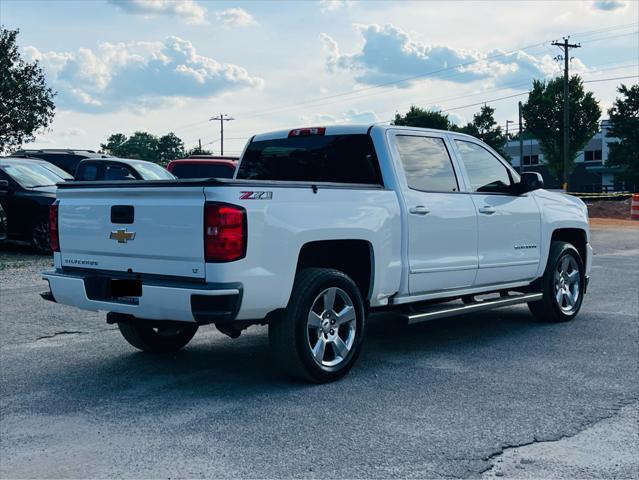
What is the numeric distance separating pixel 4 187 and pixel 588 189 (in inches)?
3103

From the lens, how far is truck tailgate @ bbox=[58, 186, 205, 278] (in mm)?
5254

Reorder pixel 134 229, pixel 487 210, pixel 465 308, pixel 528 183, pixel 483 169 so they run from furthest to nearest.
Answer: pixel 528 183
pixel 483 169
pixel 487 210
pixel 465 308
pixel 134 229

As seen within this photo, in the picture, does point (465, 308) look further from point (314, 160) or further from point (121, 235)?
point (121, 235)

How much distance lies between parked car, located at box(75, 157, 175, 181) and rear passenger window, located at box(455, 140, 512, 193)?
9.42 meters

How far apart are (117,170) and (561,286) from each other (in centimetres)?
1054

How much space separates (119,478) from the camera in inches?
154

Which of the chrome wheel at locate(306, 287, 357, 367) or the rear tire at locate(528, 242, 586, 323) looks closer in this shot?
the chrome wheel at locate(306, 287, 357, 367)

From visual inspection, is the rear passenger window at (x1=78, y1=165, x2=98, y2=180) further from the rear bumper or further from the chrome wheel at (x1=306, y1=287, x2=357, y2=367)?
the chrome wheel at (x1=306, y1=287, x2=357, y2=367)

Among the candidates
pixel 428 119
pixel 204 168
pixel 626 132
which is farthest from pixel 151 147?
pixel 204 168

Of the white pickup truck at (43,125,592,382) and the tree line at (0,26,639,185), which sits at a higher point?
the tree line at (0,26,639,185)

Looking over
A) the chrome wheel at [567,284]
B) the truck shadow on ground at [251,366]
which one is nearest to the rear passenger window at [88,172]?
the truck shadow on ground at [251,366]

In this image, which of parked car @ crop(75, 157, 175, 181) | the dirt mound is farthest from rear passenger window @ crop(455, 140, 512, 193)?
the dirt mound

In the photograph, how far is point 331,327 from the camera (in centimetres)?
592

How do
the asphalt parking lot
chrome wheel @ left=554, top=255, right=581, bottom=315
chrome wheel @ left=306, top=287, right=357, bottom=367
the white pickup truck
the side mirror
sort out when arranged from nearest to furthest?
the asphalt parking lot → the white pickup truck → chrome wheel @ left=306, top=287, right=357, bottom=367 → the side mirror → chrome wheel @ left=554, top=255, right=581, bottom=315
